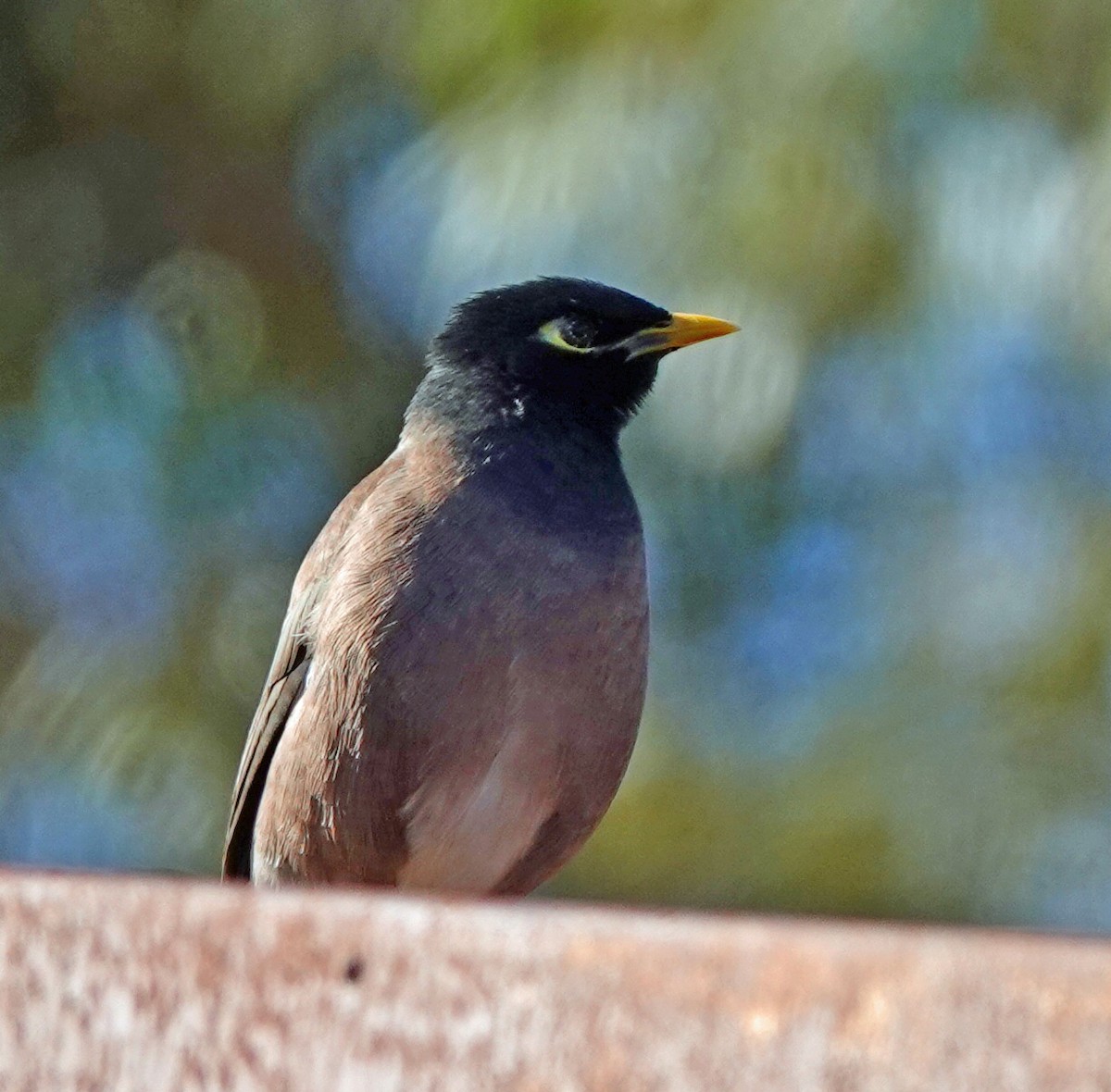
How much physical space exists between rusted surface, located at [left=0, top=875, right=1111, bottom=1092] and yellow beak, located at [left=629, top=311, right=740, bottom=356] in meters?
2.77

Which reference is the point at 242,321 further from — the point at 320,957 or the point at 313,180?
the point at 320,957

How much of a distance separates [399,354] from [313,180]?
1305mm

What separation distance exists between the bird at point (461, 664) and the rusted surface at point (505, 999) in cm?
202

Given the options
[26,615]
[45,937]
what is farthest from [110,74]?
[45,937]

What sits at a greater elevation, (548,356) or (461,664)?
(548,356)

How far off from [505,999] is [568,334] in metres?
2.81

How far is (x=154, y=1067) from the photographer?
43.4 inches

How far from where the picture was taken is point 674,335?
3836mm

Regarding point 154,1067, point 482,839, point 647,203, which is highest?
point 647,203

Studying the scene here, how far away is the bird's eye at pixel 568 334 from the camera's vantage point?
12.4ft

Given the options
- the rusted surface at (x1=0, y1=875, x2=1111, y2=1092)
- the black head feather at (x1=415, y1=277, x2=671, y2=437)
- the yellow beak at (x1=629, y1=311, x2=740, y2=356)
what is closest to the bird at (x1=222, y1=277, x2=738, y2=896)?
the black head feather at (x1=415, y1=277, x2=671, y2=437)

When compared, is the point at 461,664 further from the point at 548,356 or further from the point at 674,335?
the point at 674,335

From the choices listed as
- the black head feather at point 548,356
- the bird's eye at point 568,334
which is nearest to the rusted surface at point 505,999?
the black head feather at point 548,356

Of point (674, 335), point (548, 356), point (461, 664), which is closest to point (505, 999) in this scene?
point (461, 664)
